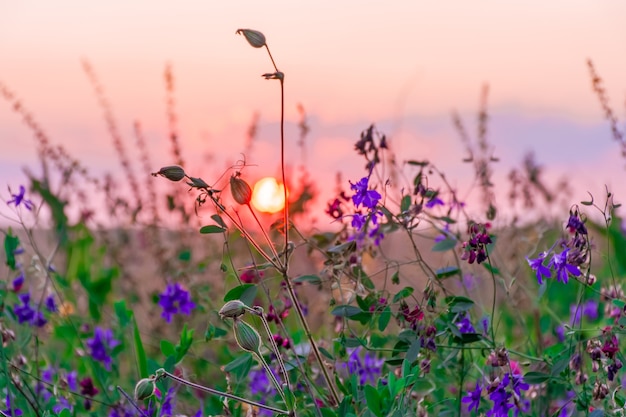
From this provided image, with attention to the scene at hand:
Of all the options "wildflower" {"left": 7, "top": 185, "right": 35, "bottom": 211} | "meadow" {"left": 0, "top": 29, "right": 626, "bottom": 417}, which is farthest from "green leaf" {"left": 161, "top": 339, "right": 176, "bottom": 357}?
"wildflower" {"left": 7, "top": 185, "right": 35, "bottom": 211}

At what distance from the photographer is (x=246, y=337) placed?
4.74 feet

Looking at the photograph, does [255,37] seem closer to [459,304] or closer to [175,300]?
[459,304]

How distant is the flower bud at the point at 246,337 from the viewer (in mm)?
1445

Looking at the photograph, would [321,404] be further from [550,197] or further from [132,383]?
[550,197]

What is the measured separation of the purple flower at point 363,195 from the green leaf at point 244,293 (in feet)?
0.98

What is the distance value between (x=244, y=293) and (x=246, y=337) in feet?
1.07

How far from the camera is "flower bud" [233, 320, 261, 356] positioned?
1.45m

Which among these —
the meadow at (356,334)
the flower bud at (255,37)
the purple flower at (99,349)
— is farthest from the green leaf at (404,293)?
the purple flower at (99,349)

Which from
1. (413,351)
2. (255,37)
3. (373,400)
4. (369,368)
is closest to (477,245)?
(413,351)

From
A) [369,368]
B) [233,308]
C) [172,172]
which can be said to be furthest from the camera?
[369,368]

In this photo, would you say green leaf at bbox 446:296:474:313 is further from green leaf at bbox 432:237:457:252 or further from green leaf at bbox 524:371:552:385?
green leaf at bbox 432:237:457:252

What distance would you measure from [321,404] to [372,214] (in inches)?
20.3

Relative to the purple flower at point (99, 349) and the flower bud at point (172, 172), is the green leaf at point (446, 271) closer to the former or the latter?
the flower bud at point (172, 172)

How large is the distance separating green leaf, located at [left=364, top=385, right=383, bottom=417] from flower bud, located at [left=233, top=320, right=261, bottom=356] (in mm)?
239
